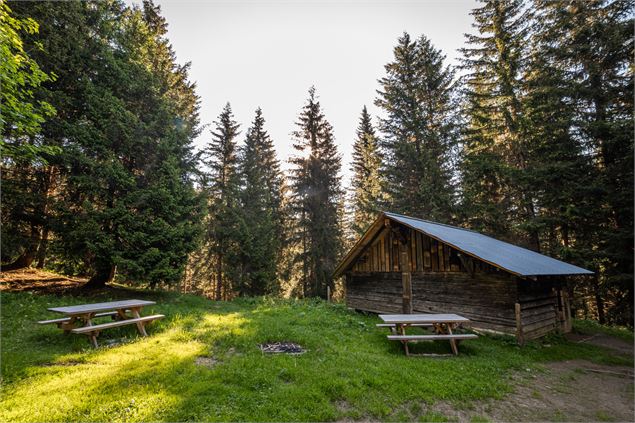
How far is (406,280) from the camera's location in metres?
11.8

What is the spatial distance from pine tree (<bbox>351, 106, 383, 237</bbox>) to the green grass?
13541mm

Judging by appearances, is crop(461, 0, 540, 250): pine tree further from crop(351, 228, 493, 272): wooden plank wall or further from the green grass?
the green grass

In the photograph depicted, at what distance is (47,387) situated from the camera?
4762mm

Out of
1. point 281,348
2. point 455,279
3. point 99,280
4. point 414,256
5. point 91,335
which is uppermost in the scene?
point 414,256

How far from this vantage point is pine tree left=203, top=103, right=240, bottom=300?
20812 millimetres

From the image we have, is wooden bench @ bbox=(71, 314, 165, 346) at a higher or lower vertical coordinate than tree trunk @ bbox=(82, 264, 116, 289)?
lower

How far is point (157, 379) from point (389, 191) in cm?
1801

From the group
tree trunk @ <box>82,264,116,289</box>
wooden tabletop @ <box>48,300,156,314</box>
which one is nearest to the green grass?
wooden tabletop @ <box>48,300,156,314</box>

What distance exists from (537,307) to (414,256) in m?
4.55

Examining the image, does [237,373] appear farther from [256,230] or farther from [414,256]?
[256,230]

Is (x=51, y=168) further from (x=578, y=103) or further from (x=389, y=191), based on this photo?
(x=578, y=103)

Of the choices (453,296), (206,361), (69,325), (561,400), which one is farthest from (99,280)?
(561,400)

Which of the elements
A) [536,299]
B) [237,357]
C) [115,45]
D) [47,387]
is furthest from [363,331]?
[115,45]

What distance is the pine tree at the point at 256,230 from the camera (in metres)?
20.7
